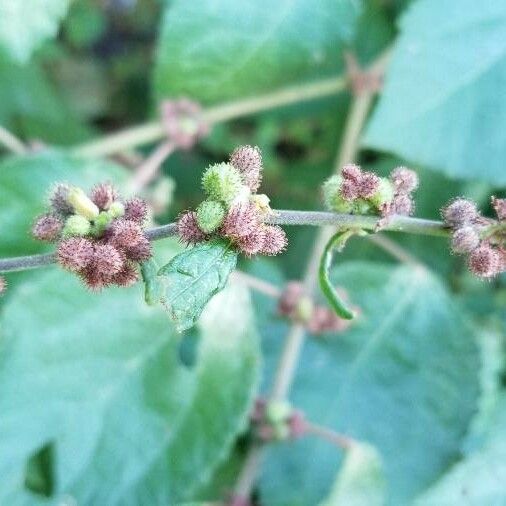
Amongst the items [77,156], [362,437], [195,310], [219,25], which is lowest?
[195,310]

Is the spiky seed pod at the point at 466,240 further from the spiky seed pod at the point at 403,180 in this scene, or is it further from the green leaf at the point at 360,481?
the green leaf at the point at 360,481

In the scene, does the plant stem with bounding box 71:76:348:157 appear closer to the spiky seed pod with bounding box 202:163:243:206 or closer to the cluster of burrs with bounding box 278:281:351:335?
the cluster of burrs with bounding box 278:281:351:335

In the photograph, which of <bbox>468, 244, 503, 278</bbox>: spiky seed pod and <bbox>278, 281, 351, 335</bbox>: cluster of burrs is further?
<bbox>278, 281, 351, 335</bbox>: cluster of burrs

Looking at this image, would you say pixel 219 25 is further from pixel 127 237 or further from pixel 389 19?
pixel 127 237

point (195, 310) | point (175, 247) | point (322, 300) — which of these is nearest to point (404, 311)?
point (322, 300)

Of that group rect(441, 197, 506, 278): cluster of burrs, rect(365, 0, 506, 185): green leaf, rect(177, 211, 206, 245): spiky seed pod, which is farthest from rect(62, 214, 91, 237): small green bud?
rect(365, 0, 506, 185): green leaf
